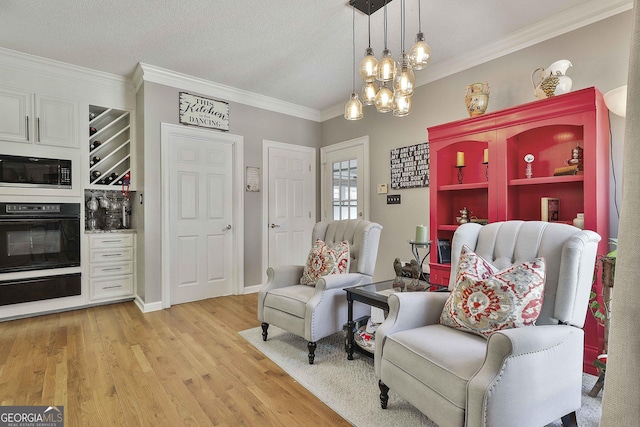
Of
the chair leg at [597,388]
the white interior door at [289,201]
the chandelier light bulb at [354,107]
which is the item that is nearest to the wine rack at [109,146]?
the white interior door at [289,201]

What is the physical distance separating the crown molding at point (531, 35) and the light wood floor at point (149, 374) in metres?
3.21

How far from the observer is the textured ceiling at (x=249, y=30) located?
8.02 ft

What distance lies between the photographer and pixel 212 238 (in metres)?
4.02

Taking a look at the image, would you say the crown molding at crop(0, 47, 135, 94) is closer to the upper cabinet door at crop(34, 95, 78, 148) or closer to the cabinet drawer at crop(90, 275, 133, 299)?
the upper cabinet door at crop(34, 95, 78, 148)

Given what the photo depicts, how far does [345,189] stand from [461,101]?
1.89 metres

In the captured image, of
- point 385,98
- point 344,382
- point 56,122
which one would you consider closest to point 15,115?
point 56,122

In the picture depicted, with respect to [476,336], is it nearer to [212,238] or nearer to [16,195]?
[212,238]

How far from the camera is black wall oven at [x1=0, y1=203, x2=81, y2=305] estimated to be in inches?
123

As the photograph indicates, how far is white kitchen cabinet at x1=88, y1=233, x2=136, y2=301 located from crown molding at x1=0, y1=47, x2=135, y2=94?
1684mm

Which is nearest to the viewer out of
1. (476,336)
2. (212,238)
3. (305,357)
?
(476,336)

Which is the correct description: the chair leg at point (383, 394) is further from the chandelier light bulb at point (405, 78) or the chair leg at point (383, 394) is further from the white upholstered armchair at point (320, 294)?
the chandelier light bulb at point (405, 78)

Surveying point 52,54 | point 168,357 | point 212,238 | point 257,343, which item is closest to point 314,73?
point 212,238

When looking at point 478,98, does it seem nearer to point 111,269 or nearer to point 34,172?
point 111,269

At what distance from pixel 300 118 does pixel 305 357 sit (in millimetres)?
3486
